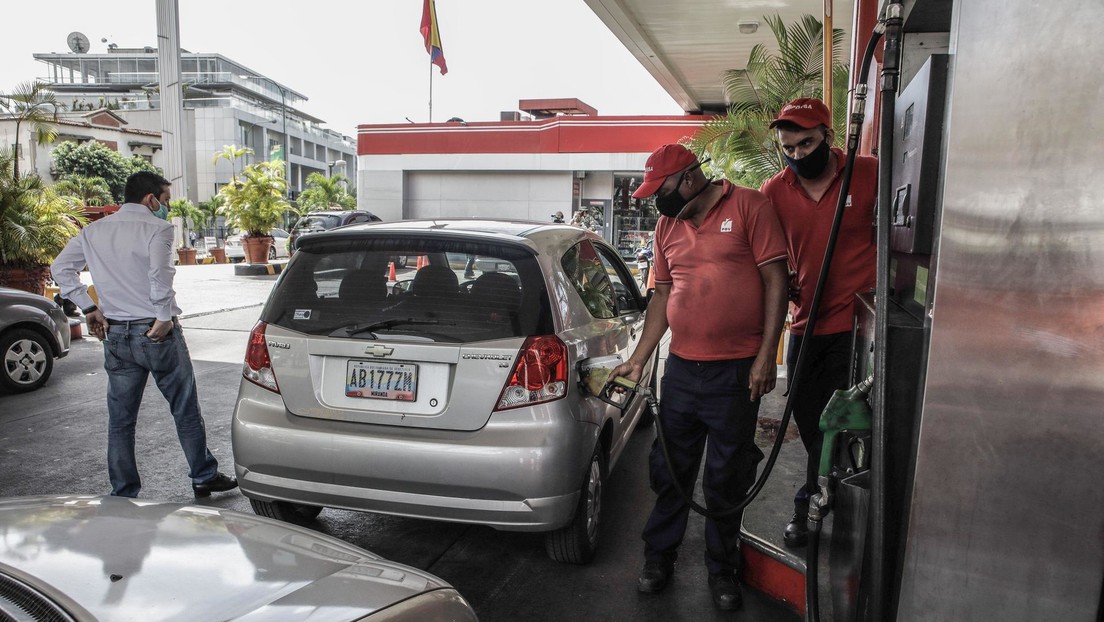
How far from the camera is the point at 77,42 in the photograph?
92.7m

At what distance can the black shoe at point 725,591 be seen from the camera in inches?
123

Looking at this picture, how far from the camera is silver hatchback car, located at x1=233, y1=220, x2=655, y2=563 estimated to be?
306 cm

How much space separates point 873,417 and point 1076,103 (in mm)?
837

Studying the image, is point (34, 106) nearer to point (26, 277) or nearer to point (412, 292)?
point (26, 277)

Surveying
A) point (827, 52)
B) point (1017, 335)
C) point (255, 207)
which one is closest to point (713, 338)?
point (1017, 335)

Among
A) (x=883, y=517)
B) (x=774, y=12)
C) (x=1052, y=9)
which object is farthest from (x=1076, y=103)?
(x=774, y=12)

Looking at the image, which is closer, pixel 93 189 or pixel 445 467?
pixel 445 467

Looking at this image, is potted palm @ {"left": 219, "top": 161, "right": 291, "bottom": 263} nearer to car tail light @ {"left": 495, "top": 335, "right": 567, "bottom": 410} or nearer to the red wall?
the red wall

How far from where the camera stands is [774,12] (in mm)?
10758

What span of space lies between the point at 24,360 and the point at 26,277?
449 cm

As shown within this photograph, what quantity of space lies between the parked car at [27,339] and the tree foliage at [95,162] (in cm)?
4696

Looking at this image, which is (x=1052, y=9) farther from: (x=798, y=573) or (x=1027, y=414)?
(x=798, y=573)

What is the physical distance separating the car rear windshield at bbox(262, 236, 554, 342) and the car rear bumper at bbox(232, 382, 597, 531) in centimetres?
40

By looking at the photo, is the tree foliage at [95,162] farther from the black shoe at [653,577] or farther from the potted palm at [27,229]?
the black shoe at [653,577]
